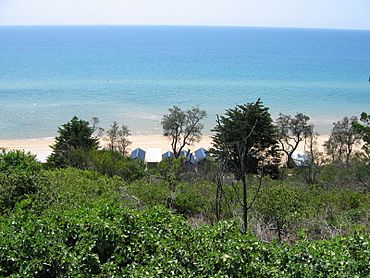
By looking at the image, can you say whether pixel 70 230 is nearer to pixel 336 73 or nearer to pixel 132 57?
pixel 336 73

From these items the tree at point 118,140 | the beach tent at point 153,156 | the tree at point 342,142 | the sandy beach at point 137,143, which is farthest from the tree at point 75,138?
the tree at point 342,142

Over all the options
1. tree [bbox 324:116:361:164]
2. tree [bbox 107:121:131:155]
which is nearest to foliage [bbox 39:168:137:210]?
tree [bbox 107:121:131:155]

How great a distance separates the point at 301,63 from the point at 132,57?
32580 millimetres

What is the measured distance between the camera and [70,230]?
21.2 ft

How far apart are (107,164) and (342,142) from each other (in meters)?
14.3

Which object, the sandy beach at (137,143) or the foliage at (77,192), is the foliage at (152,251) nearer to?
the foliage at (77,192)

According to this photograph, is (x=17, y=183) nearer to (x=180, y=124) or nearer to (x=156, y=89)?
(x=180, y=124)

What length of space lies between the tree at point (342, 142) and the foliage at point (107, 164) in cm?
1270

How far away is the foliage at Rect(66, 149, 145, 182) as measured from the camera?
18.1m

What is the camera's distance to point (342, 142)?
26688 mm

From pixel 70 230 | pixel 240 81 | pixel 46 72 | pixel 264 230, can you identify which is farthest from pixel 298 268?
pixel 46 72

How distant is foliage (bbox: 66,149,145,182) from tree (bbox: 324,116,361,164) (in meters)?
12.7

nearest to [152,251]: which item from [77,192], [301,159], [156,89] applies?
[77,192]

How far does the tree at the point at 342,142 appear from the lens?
2616cm
